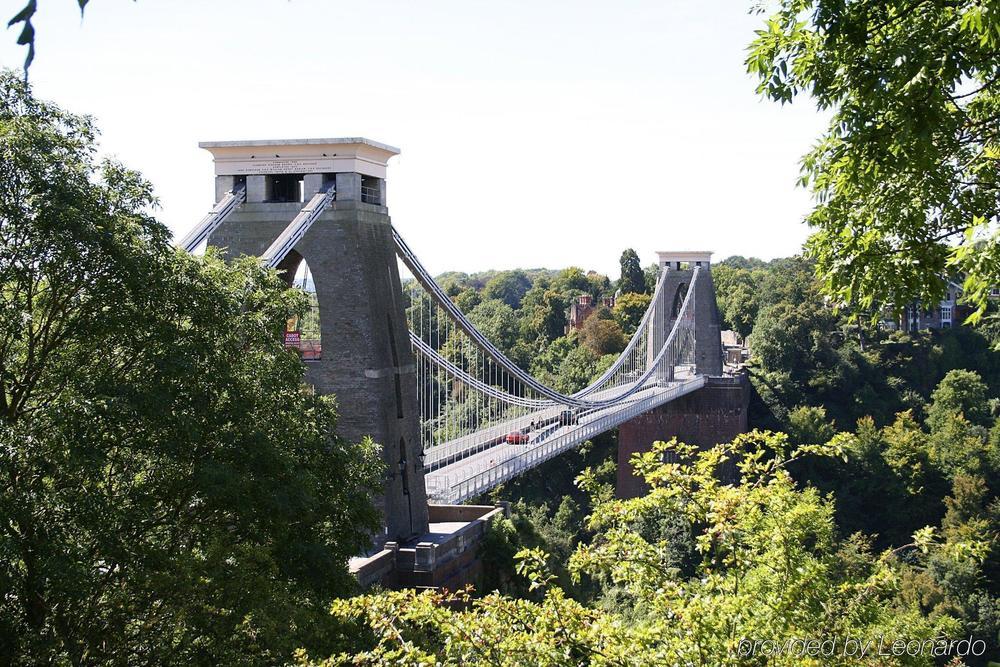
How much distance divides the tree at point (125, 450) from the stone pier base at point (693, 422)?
27106 mm

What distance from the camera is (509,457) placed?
60.7ft

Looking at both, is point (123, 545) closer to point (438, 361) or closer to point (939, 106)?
point (939, 106)

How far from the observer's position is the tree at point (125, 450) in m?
6.08

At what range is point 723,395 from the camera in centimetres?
3541

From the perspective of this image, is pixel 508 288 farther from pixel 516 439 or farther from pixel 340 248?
pixel 340 248

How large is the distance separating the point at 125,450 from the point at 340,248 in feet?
20.9

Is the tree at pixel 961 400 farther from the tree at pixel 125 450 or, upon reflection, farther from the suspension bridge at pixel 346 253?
Result: the tree at pixel 125 450

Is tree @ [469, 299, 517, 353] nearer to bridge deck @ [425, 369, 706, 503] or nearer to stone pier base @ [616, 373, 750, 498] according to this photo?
stone pier base @ [616, 373, 750, 498]

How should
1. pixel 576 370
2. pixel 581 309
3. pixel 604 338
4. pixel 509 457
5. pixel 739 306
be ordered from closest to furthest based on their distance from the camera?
pixel 509 457, pixel 576 370, pixel 604 338, pixel 739 306, pixel 581 309

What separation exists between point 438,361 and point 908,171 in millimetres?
12095

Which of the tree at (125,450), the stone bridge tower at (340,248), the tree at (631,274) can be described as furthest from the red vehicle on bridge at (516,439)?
the tree at (631,274)

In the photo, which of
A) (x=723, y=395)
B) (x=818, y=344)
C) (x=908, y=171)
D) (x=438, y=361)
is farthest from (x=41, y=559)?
(x=818, y=344)

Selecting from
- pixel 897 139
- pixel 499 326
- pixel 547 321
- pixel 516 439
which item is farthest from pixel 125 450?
pixel 547 321

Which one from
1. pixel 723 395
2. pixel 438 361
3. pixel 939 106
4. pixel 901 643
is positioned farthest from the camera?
pixel 723 395
